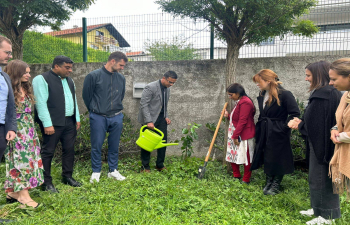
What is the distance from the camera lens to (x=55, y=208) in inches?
122

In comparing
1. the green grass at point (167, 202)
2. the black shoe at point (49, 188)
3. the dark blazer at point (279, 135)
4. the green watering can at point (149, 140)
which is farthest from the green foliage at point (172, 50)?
the black shoe at point (49, 188)

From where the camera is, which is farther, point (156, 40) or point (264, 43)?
point (156, 40)

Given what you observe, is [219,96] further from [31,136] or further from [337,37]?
[31,136]

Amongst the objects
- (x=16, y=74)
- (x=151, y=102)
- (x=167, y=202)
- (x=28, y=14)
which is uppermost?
(x=28, y=14)

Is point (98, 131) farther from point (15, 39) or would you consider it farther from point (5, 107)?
point (15, 39)

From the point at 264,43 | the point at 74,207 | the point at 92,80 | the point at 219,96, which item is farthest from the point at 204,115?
the point at 74,207

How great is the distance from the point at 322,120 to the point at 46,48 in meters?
6.13

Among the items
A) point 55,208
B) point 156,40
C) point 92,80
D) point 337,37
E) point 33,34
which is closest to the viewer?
point 55,208

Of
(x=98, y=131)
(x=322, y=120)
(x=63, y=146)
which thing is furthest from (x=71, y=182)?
(x=322, y=120)

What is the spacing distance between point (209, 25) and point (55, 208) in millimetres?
3769

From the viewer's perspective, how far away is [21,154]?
3137 millimetres

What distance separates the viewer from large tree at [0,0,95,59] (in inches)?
211

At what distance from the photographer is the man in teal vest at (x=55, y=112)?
3.61 metres

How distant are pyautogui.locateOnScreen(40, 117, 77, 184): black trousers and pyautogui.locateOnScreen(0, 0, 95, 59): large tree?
280 centimetres
